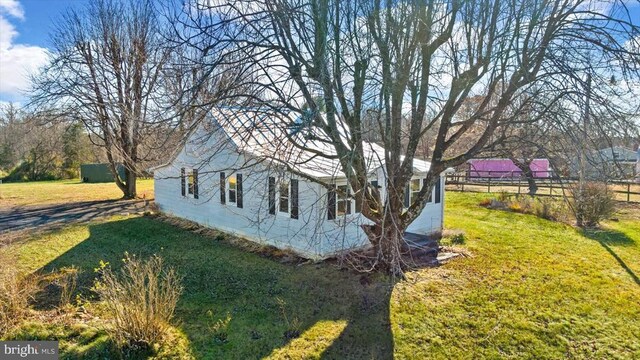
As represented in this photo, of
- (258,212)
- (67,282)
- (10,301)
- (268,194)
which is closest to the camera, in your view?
(10,301)

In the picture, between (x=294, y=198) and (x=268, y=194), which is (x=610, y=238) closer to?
(x=294, y=198)

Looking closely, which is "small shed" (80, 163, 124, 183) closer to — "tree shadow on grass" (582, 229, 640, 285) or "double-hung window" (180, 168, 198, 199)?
"double-hung window" (180, 168, 198, 199)

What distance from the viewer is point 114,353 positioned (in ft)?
17.1

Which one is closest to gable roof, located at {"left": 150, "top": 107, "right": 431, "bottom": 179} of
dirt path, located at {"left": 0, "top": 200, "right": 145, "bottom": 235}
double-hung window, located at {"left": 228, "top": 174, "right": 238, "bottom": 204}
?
double-hung window, located at {"left": 228, "top": 174, "right": 238, "bottom": 204}

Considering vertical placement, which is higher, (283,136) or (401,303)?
(283,136)

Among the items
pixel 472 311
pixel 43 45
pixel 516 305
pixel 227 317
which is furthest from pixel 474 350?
pixel 43 45

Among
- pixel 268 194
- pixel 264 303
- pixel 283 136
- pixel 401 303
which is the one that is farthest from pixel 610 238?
pixel 283 136

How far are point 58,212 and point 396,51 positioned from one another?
17226mm

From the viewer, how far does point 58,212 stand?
16641 millimetres

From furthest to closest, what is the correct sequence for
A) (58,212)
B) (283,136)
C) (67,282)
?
(58,212) → (67,282) → (283,136)

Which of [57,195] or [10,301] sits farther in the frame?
[57,195]

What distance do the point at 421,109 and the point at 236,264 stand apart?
19.1 ft

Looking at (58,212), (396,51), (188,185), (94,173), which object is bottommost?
(58,212)

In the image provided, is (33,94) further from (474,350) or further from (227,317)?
(474,350)
